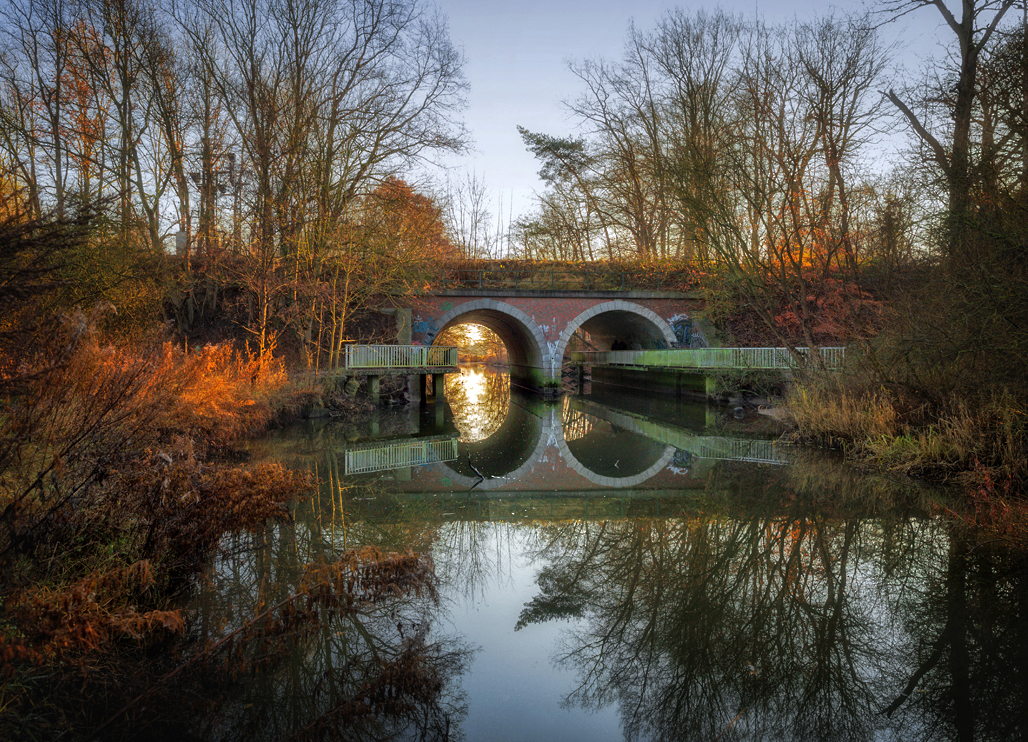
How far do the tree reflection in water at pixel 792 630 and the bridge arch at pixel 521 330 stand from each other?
59.2ft

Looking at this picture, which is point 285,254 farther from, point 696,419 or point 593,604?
point 593,604

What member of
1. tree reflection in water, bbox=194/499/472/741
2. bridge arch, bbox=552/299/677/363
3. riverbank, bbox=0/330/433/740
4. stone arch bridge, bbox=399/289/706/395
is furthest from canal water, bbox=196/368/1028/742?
bridge arch, bbox=552/299/677/363

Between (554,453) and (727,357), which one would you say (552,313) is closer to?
(727,357)

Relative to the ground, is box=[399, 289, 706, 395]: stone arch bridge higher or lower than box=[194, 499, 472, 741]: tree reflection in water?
higher

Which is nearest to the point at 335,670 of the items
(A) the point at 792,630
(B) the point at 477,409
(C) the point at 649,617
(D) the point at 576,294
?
(C) the point at 649,617

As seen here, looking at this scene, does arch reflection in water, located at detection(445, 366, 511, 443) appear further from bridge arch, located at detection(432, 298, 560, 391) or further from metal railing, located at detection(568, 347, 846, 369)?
metal railing, located at detection(568, 347, 846, 369)

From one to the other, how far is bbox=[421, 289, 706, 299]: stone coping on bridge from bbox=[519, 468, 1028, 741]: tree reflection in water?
18197mm

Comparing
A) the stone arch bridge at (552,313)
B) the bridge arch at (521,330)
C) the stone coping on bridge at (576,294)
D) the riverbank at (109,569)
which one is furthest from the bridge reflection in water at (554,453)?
the stone coping on bridge at (576,294)

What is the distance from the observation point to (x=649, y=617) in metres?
3.99

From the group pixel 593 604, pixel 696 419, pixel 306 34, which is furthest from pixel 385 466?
pixel 306 34

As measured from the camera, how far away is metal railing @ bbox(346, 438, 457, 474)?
9033 mm

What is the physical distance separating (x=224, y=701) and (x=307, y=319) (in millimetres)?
14623

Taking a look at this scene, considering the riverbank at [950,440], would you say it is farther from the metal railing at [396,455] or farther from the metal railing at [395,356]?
the metal railing at [395,356]

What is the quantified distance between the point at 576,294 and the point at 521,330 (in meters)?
2.86
